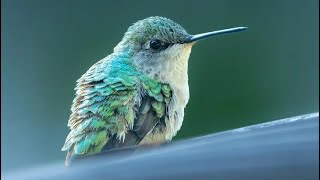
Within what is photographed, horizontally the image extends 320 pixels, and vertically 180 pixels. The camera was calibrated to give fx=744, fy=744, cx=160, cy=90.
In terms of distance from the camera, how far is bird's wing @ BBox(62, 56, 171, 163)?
69.4 inches

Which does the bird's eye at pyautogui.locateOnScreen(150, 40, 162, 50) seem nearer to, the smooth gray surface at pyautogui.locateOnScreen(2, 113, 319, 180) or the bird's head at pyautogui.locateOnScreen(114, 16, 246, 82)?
the bird's head at pyautogui.locateOnScreen(114, 16, 246, 82)

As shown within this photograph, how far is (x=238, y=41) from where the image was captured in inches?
184

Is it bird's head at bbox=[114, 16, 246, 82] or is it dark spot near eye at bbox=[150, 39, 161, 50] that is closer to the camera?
bird's head at bbox=[114, 16, 246, 82]

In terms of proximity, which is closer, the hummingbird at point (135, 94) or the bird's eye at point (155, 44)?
the hummingbird at point (135, 94)

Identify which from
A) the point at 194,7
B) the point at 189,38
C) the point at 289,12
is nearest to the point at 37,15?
the point at 194,7

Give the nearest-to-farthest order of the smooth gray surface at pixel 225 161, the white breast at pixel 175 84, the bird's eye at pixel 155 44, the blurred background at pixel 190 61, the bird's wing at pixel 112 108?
the smooth gray surface at pixel 225 161 → the bird's wing at pixel 112 108 → the white breast at pixel 175 84 → the bird's eye at pixel 155 44 → the blurred background at pixel 190 61

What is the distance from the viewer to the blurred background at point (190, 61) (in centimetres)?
443

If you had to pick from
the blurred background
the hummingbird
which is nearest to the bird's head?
the hummingbird

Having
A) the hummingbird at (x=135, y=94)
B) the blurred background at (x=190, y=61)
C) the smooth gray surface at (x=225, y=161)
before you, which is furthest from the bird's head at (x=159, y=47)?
the blurred background at (x=190, y=61)

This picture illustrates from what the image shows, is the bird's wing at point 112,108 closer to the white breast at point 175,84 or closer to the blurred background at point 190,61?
the white breast at point 175,84

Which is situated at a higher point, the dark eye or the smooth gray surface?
the dark eye

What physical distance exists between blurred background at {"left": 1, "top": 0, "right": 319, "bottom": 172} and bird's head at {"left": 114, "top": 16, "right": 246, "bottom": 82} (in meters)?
2.07

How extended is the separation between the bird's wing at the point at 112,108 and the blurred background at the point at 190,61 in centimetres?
233

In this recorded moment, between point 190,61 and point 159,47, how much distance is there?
89.7 inches
